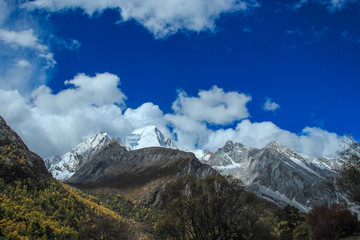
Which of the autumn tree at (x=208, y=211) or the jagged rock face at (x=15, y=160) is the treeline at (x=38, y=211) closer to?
the jagged rock face at (x=15, y=160)

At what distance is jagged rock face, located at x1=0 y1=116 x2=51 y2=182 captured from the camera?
3462 centimetres

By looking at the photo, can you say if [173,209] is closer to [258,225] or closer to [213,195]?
[213,195]

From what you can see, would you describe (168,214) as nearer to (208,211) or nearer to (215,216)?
(208,211)

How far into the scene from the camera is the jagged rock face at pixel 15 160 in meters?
34.6

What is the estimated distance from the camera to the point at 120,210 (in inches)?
3792

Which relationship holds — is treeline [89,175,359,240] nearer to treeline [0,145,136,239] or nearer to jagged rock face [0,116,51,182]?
treeline [0,145,136,239]

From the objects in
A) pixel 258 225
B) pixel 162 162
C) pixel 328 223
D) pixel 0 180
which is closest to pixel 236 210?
pixel 258 225

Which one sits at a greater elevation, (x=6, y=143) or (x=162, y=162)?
(x=162, y=162)

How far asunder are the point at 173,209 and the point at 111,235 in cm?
888

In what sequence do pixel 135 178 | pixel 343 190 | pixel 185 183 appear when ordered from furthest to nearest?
pixel 135 178, pixel 185 183, pixel 343 190

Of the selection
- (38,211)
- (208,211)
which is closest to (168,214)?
(208,211)

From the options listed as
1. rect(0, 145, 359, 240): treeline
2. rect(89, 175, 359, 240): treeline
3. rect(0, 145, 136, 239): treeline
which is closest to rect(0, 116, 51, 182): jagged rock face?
rect(0, 145, 136, 239): treeline

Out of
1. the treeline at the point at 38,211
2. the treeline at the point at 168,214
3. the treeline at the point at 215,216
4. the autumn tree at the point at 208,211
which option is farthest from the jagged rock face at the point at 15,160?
the autumn tree at the point at 208,211

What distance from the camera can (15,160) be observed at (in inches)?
1439
